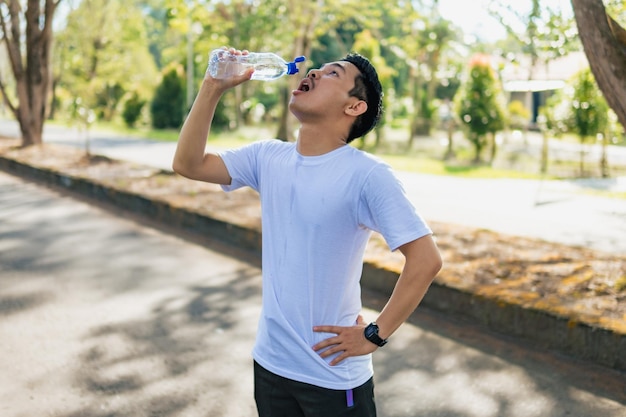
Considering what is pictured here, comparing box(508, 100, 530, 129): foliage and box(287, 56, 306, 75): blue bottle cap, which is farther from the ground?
box(287, 56, 306, 75): blue bottle cap

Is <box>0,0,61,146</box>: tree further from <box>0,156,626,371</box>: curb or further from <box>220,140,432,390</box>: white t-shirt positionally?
<box>220,140,432,390</box>: white t-shirt

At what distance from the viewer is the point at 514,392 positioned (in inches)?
171

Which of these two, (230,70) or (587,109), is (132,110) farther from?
(230,70)

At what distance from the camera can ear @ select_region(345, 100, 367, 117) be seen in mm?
2387

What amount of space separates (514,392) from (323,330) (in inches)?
94.3

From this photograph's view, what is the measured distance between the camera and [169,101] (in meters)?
33.8

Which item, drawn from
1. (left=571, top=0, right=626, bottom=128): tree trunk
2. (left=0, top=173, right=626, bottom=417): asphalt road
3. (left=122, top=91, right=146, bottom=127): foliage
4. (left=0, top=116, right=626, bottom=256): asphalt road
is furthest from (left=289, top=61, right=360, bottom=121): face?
(left=122, top=91, right=146, bottom=127): foliage

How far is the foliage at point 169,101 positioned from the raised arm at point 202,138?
31.8 metres

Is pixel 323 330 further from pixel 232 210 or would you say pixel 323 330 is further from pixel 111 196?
pixel 111 196

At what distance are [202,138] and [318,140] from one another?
0.45 m

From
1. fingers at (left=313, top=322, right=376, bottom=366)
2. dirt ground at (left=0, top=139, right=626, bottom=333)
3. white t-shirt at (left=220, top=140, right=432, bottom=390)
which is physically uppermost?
white t-shirt at (left=220, top=140, right=432, bottom=390)

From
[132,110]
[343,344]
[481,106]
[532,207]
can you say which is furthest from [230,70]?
[132,110]

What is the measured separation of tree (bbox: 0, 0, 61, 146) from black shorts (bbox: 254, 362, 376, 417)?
17506mm

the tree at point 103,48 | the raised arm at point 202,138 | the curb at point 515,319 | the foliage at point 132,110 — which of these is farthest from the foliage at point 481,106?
the tree at point 103,48
